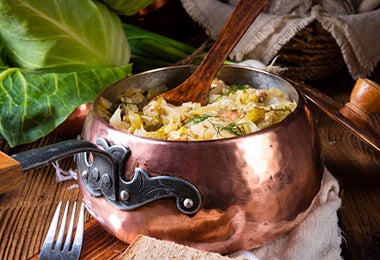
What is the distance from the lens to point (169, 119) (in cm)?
115

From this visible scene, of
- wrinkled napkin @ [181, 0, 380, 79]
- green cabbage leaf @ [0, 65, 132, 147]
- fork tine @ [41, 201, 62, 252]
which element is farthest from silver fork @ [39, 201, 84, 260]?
wrinkled napkin @ [181, 0, 380, 79]

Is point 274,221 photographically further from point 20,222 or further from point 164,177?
point 20,222

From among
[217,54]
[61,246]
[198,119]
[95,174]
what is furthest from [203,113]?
[61,246]

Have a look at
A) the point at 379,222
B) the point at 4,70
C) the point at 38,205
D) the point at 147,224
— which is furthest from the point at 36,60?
the point at 379,222

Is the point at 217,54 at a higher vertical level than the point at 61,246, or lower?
higher

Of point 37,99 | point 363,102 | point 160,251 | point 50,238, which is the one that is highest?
point 363,102

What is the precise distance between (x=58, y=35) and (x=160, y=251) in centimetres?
91

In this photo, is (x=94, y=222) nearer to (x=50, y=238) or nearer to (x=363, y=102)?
(x=50, y=238)

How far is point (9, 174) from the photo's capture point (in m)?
0.80

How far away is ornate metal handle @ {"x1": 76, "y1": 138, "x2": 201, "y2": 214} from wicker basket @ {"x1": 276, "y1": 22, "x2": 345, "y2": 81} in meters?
1.04

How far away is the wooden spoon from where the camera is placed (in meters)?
1.23

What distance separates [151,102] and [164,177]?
0.29 meters

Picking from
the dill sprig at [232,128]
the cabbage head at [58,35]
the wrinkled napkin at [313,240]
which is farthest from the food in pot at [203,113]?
the cabbage head at [58,35]

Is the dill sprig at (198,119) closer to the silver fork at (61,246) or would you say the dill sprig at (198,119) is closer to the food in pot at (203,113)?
the food in pot at (203,113)
